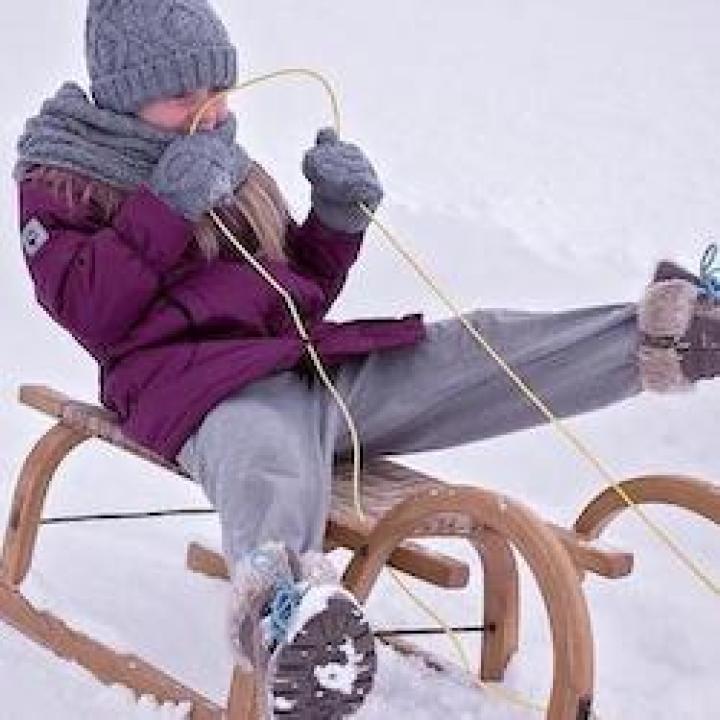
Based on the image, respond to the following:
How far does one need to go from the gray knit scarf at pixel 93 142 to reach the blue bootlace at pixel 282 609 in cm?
74

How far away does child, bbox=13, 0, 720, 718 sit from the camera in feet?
6.59

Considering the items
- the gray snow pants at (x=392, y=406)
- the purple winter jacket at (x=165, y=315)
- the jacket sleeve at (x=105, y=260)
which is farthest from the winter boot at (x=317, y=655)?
the jacket sleeve at (x=105, y=260)

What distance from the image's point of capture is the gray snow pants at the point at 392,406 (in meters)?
1.89

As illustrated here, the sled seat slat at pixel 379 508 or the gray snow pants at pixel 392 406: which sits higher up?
the gray snow pants at pixel 392 406

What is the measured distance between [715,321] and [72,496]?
1625 mm

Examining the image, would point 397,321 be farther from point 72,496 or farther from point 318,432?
point 72,496

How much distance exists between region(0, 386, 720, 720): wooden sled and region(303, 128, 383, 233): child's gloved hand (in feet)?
1.23

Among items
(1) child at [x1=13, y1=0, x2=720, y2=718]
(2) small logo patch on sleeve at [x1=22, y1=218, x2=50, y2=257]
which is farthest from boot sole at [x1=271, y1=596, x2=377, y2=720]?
(2) small logo patch on sleeve at [x1=22, y1=218, x2=50, y2=257]

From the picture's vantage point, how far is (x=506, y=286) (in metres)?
4.57

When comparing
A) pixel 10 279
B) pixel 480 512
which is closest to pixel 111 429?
pixel 480 512

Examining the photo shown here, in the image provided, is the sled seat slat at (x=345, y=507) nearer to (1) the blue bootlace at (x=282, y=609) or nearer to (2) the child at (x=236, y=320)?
(2) the child at (x=236, y=320)

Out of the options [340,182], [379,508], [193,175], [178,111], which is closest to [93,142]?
[178,111]

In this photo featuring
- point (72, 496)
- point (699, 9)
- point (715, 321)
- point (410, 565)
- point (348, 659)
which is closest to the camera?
point (348, 659)

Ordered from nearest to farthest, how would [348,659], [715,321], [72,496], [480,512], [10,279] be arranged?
[348,659]
[480,512]
[715,321]
[72,496]
[10,279]
